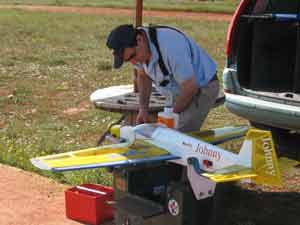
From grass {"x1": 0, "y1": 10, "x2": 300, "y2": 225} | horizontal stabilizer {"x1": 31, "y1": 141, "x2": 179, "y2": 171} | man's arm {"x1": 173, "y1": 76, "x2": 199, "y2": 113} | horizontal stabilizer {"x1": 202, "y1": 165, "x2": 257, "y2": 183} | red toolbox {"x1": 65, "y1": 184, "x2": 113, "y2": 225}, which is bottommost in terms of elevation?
grass {"x1": 0, "y1": 10, "x2": 300, "y2": 225}

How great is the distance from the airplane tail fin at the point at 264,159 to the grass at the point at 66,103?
37.6 inches

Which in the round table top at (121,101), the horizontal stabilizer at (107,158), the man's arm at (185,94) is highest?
the man's arm at (185,94)

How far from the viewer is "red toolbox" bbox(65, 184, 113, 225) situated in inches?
181

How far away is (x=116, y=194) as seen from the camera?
14.2ft

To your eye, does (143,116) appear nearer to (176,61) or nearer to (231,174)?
(176,61)

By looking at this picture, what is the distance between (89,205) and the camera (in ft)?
15.1

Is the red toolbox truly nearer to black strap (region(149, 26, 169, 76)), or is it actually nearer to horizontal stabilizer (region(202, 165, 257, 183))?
black strap (region(149, 26, 169, 76))

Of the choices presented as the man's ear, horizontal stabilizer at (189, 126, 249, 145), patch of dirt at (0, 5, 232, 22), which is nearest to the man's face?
the man's ear

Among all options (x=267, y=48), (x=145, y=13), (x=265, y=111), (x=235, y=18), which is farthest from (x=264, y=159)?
(x=145, y=13)

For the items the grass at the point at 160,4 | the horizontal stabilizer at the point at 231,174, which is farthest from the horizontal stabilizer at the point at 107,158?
the grass at the point at 160,4

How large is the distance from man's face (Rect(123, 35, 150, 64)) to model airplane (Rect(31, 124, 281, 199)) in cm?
44

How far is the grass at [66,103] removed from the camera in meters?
4.95

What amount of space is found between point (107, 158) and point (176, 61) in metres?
0.80

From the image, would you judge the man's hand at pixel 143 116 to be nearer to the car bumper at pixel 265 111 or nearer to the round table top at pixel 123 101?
the round table top at pixel 123 101
